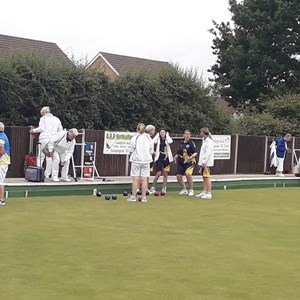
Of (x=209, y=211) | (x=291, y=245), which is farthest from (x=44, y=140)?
(x=291, y=245)

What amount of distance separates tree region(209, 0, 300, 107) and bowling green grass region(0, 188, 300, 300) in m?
23.0

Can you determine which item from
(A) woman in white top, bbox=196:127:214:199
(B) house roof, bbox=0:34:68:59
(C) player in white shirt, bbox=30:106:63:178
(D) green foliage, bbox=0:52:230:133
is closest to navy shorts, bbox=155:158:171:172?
(A) woman in white top, bbox=196:127:214:199

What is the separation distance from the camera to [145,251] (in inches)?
292

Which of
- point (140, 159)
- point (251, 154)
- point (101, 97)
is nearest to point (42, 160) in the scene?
point (140, 159)

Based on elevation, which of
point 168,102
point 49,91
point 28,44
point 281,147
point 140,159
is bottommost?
point 140,159

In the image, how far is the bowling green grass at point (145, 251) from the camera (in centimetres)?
569

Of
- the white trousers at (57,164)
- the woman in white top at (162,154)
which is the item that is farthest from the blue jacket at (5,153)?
the woman in white top at (162,154)

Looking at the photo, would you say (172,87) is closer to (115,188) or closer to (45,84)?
(45,84)

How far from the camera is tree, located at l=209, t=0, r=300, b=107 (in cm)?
3379

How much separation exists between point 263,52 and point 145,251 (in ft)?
94.4

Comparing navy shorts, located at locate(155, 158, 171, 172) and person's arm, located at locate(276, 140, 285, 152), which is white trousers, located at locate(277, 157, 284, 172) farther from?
navy shorts, located at locate(155, 158, 171, 172)

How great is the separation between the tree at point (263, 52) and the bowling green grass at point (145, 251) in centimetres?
2303

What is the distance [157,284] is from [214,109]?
17.8 metres

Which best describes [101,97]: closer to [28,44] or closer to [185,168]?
[185,168]
